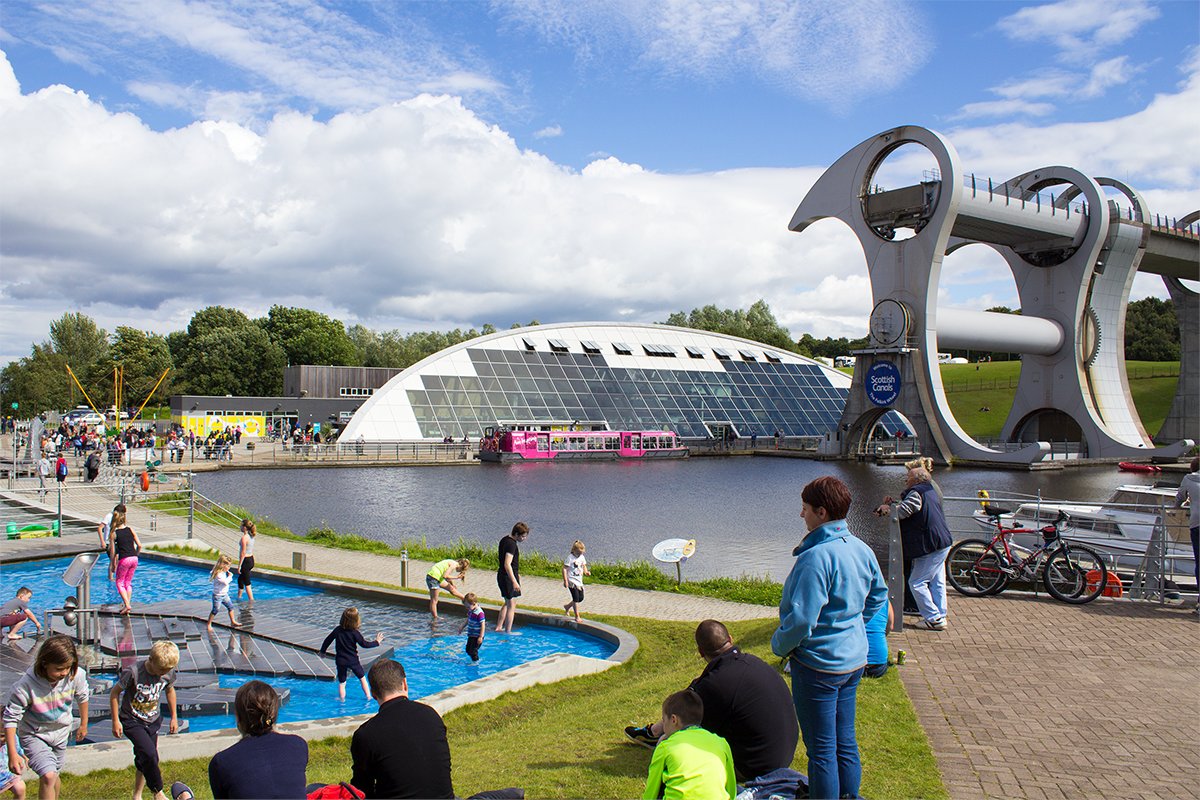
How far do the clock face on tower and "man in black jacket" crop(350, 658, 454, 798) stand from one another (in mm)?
51077

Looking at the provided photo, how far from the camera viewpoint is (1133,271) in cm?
→ 5903

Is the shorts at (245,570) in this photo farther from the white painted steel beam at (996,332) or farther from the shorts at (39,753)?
the white painted steel beam at (996,332)

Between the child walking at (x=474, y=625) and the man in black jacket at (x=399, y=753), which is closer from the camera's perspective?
the man in black jacket at (x=399, y=753)

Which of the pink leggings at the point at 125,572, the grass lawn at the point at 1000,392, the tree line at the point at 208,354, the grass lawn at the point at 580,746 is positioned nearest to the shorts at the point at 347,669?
the grass lawn at the point at 580,746

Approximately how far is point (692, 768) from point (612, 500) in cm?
2978

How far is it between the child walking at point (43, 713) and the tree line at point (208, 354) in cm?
9131

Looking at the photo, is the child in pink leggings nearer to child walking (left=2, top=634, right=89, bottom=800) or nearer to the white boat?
child walking (left=2, top=634, right=89, bottom=800)

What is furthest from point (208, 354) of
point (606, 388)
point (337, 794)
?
point (337, 794)

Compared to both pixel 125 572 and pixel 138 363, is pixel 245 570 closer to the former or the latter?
pixel 125 572

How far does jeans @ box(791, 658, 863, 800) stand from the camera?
5047 mm

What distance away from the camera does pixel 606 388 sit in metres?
64.4

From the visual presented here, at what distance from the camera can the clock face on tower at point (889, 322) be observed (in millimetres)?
51812

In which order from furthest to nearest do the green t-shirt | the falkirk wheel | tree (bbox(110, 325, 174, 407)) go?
tree (bbox(110, 325, 174, 407))
the falkirk wheel
the green t-shirt

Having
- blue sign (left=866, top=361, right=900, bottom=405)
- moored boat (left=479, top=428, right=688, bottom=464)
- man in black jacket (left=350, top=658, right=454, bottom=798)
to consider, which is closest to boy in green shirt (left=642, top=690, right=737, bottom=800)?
man in black jacket (left=350, top=658, right=454, bottom=798)
